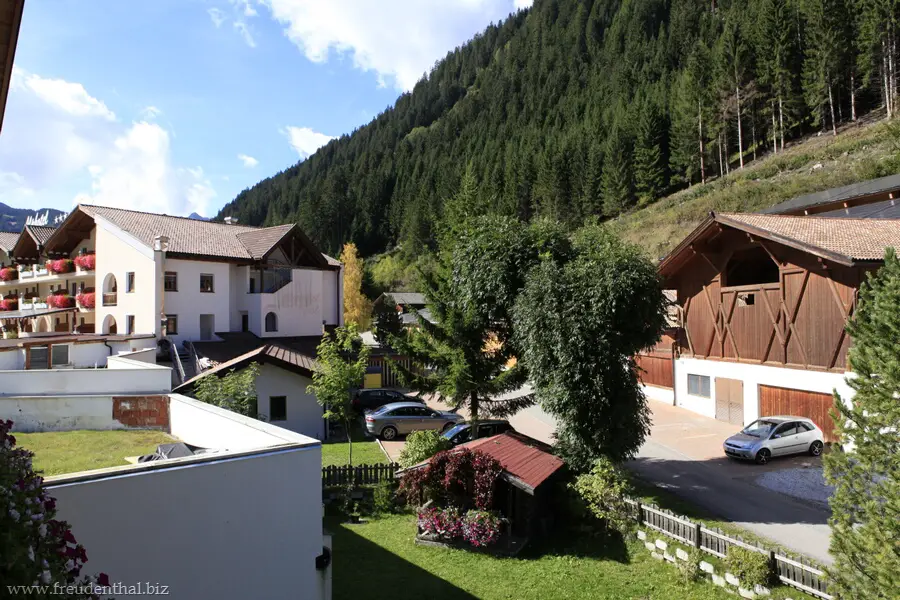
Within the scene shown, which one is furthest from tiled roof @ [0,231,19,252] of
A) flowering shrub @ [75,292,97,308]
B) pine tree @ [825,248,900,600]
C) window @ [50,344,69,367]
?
pine tree @ [825,248,900,600]

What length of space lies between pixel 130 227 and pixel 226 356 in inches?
444

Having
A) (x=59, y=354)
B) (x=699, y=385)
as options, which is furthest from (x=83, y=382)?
(x=699, y=385)

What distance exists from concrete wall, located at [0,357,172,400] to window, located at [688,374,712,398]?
24105 millimetres

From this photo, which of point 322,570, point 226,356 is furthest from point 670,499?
point 226,356

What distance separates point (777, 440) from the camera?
1980cm

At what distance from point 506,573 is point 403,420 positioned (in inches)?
474

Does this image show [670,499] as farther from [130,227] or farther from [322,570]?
[130,227]

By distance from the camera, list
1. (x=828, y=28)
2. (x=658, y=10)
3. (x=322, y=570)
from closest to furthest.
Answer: (x=322, y=570)
(x=828, y=28)
(x=658, y=10)

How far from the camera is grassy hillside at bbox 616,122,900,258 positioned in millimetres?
50469

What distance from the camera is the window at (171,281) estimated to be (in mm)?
31862

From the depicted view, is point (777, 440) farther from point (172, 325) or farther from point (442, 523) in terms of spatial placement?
point (172, 325)

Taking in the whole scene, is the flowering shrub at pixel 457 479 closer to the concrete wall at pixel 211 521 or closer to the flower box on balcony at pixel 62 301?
the concrete wall at pixel 211 521

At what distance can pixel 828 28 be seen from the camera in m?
67.1

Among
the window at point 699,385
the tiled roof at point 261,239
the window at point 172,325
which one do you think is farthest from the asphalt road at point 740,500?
the window at point 172,325
